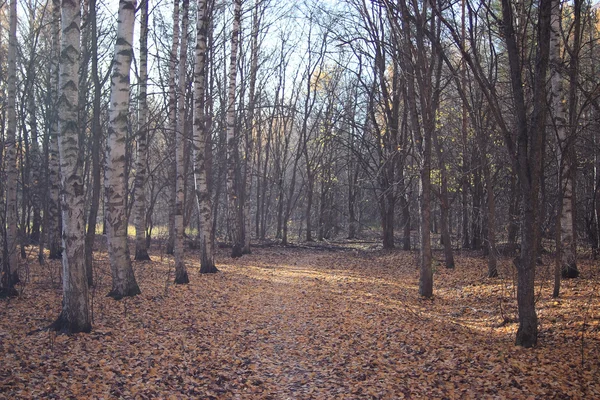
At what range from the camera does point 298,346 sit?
7211 mm

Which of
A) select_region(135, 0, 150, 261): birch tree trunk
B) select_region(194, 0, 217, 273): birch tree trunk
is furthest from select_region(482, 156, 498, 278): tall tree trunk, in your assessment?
select_region(135, 0, 150, 261): birch tree trunk

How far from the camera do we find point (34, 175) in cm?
1800

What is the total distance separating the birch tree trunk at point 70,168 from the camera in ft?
20.6

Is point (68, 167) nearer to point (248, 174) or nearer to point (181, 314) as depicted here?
point (181, 314)

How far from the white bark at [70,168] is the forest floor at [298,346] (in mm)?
767

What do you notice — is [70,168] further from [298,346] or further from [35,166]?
[35,166]

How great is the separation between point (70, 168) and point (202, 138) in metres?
6.15

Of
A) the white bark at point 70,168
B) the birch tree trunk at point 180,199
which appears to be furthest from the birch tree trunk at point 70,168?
the birch tree trunk at point 180,199

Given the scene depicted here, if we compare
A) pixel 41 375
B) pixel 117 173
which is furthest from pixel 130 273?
pixel 41 375

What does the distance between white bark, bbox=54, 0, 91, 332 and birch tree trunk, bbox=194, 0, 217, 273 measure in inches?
213

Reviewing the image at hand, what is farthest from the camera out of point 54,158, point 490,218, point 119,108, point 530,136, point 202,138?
point 490,218

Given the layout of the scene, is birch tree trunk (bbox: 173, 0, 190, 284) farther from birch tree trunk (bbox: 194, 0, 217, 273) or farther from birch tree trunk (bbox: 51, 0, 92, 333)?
birch tree trunk (bbox: 51, 0, 92, 333)

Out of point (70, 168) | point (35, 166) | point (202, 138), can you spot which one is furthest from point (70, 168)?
point (35, 166)

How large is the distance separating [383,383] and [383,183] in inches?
657
